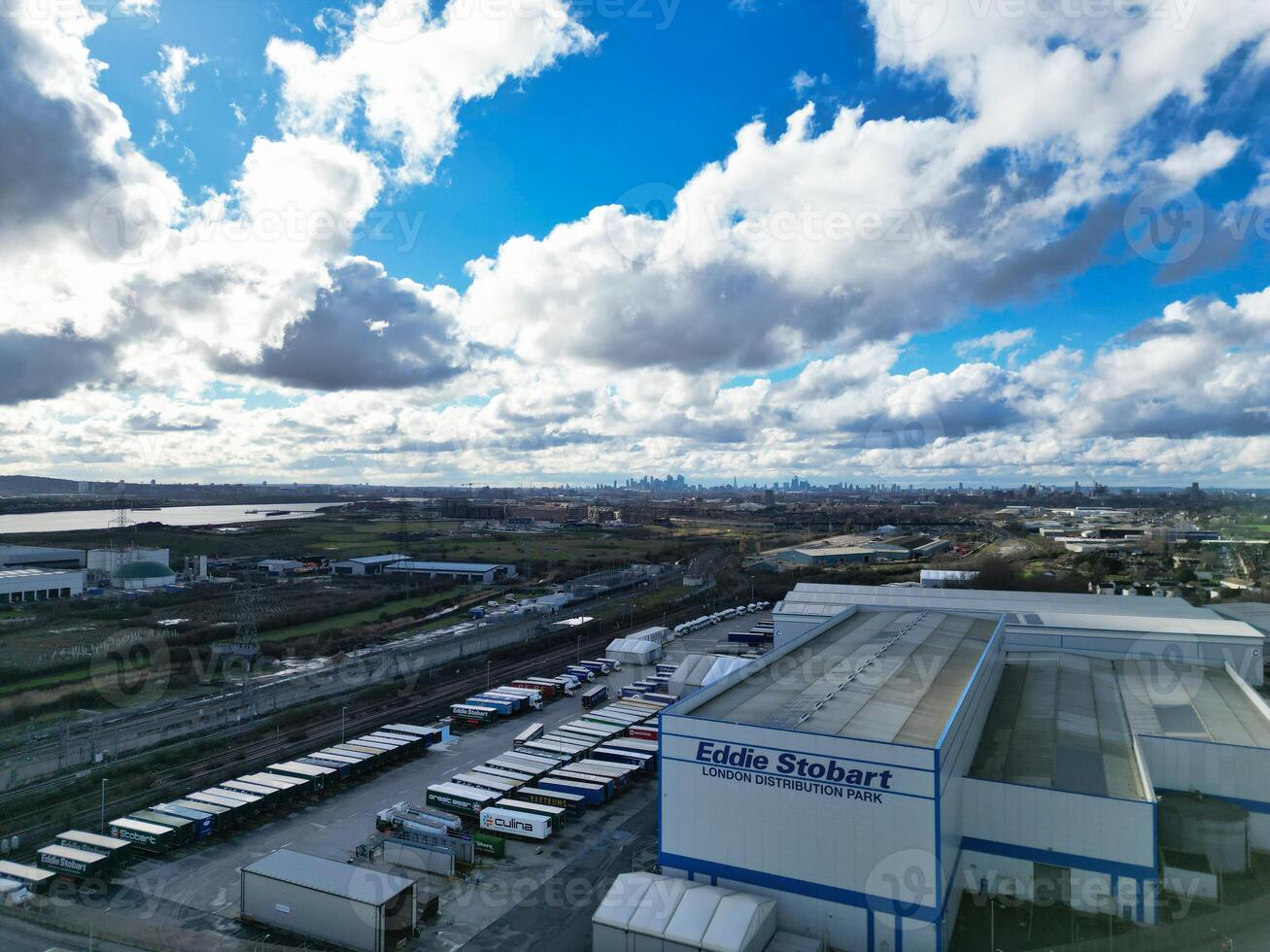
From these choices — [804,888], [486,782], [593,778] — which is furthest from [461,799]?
[804,888]

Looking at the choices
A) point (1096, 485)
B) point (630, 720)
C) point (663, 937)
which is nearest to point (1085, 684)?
point (630, 720)

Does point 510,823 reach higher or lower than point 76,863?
lower

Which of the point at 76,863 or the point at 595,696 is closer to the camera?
the point at 76,863

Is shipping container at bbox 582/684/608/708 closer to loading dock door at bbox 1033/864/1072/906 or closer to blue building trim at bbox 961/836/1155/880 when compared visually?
blue building trim at bbox 961/836/1155/880

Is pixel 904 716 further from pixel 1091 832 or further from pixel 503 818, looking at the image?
pixel 503 818

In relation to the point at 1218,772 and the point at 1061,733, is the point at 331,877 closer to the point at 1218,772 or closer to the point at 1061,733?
the point at 1061,733

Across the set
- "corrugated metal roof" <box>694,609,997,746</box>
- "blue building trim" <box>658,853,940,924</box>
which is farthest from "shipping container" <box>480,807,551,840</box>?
"corrugated metal roof" <box>694,609,997,746</box>

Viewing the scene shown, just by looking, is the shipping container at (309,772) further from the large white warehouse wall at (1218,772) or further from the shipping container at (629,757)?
the large white warehouse wall at (1218,772)

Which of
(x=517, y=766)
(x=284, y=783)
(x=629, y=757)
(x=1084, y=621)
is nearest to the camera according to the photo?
(x=284, y=783)
